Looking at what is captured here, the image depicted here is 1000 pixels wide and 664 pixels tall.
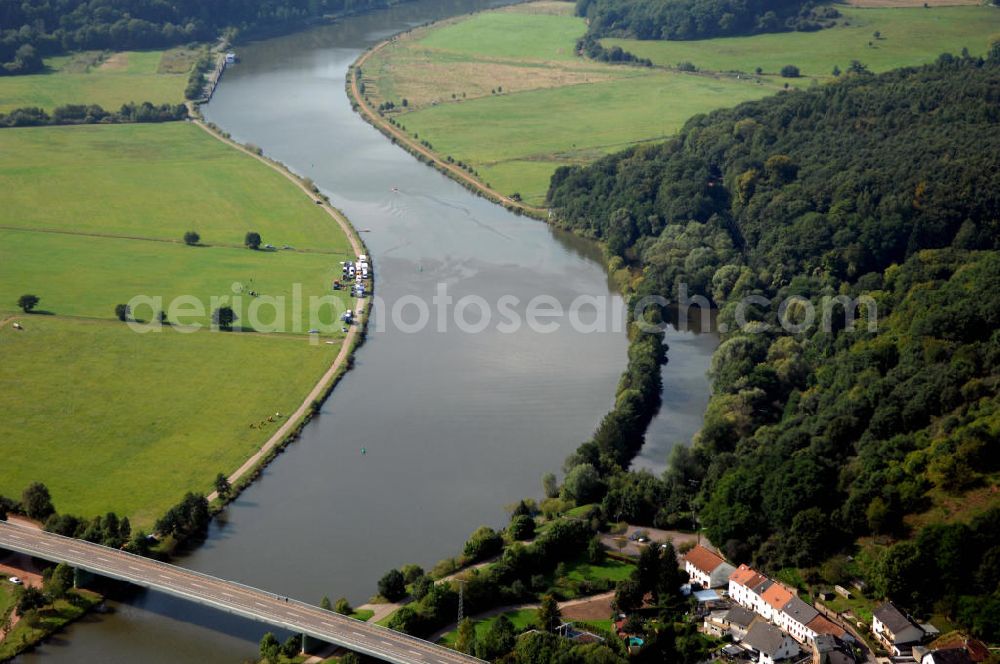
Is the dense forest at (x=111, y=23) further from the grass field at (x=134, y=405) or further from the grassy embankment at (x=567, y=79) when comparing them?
the grass field at (x=134, y=405)

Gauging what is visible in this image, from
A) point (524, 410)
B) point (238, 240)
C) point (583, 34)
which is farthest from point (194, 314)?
point (583, 34)

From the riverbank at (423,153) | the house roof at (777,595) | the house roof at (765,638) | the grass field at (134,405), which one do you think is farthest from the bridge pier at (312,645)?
the riverbank at (423,153)

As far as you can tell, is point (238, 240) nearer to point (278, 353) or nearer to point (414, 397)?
point (278, 353)

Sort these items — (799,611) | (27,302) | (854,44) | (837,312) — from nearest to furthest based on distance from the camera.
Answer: (799,611), (837,312), (27,302), (854,44)

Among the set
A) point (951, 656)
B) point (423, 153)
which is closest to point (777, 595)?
point (951, 656)

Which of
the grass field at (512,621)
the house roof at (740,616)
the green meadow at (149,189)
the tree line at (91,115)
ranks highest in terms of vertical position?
the tree line at (91,115)

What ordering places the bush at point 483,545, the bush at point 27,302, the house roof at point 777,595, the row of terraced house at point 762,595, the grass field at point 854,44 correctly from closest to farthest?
the row of terraced house at point 762,595
the house roof at point 777,595
the bush at point 483,545
the bush at point 27,302
the grass field at point 854,44

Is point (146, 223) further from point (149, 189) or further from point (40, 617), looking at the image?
point (40, 617)
